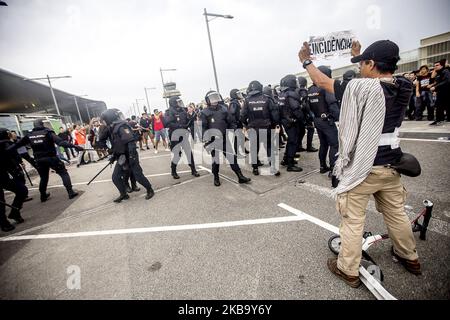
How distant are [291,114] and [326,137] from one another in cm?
106

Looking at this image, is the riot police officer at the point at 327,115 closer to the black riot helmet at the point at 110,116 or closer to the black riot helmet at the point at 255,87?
the black riot helmet at the point at 255,87

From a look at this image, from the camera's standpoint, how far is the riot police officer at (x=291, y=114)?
5426mm

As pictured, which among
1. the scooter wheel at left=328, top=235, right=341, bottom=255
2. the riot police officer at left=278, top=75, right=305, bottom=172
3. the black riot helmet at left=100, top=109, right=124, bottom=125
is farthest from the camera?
the riot police officer at left=278, top=75, right=305, bottom=172

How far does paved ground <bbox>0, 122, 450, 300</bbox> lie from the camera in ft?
7.24

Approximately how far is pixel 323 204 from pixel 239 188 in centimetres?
190

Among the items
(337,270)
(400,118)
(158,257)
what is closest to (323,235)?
(337,270)

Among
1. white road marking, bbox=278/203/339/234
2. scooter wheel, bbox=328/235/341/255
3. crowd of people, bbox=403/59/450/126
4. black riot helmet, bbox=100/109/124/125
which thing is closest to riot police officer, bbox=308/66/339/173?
white road marking, bbox=278/203/339/234

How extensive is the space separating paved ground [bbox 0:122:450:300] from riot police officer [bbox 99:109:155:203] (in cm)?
66

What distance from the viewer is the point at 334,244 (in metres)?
2.57

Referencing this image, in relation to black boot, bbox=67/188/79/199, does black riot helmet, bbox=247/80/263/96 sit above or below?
above

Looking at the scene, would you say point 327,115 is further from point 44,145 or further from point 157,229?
point 44,145

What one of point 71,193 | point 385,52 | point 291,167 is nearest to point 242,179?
point 291,167

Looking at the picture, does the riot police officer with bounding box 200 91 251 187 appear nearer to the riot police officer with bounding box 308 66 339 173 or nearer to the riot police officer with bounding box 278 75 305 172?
the riot police officer with bounding box 278 75 305 172

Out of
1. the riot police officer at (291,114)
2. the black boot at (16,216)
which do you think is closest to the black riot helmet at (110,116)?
the black boot at (16,216)
